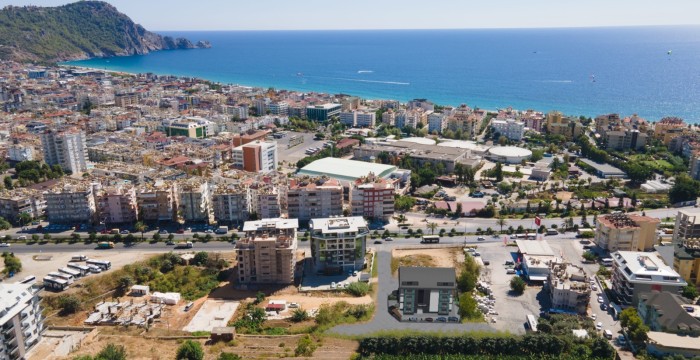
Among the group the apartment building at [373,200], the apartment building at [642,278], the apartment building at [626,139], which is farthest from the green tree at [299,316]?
the apartment building at [626,139]

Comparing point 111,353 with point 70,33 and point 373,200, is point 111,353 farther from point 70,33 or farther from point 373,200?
point 70,33

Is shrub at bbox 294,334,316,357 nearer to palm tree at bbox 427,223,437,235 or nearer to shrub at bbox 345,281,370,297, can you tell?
shrub at bbox 345,281,370,297

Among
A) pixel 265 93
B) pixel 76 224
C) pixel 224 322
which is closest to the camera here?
pixel 224 322

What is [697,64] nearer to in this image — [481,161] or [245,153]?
[481,161]

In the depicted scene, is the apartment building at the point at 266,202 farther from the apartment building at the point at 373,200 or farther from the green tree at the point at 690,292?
the green tree at the point at 690,292

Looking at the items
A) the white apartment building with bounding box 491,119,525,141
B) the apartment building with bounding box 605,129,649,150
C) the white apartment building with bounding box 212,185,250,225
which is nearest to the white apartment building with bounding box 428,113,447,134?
the white apartment building with bounding box 491,119,525,141

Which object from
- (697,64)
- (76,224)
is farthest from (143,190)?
(697,64)
